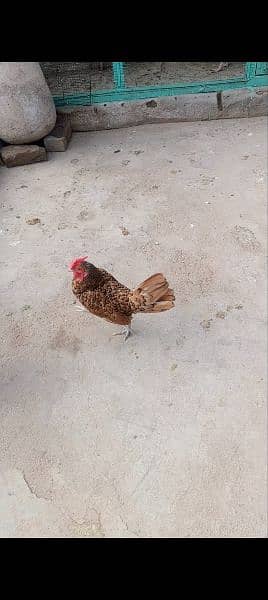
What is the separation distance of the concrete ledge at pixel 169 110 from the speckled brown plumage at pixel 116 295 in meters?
2.92

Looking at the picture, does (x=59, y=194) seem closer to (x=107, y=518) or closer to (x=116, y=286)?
(x=116, y=286)

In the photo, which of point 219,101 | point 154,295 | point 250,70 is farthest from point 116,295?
point 250,70

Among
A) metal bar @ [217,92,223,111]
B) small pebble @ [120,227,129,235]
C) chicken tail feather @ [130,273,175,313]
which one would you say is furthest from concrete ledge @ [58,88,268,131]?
chicken tail feather @ [130,273,175,313]

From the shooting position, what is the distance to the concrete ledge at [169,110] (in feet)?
15.9

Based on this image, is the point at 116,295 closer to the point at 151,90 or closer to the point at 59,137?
the point at 59,137

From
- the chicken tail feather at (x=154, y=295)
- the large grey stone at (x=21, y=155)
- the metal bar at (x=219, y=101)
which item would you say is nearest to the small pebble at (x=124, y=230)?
the chicken tail feather at (x=154, y=295)

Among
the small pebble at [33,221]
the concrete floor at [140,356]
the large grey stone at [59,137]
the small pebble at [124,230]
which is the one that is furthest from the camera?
the large grey stone at [59,137]

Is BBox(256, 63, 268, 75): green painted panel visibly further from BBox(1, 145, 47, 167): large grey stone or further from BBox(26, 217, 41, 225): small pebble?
BBox(26, 217, 41, 225): small pebble

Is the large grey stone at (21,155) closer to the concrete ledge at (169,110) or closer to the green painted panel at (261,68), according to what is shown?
the concrete ledge at (169,110)

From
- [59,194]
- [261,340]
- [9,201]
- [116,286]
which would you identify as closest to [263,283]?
[261,340]

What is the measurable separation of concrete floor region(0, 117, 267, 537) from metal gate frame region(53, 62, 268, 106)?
82cm

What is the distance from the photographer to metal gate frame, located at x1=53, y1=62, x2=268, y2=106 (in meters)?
4.82

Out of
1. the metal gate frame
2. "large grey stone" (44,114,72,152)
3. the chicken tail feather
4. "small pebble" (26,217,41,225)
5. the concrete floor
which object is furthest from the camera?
the metal gate frame

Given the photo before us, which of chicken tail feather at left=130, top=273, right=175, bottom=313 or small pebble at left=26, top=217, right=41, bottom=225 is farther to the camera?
small pebble at left=26, top=217, right=41, bottom=225
